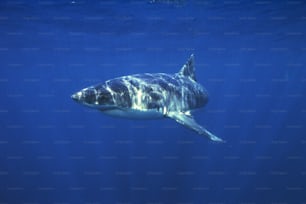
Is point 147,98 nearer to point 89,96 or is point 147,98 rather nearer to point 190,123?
point 190,123

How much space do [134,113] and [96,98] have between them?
111cm

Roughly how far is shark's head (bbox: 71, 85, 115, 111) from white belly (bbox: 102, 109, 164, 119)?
285 millimetres

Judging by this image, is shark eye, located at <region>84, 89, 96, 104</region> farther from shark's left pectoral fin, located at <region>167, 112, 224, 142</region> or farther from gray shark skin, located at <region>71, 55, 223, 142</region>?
shark's left pectoral fin, located at <region>167, 112, 224, 142</region>

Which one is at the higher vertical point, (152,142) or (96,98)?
(96,98)

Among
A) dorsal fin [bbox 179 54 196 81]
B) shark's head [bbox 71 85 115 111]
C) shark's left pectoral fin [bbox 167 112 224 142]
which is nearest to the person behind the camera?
shark's head [bbox 71 85 115 111]

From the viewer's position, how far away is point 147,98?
27.4 feet

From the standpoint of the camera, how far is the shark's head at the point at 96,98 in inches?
278

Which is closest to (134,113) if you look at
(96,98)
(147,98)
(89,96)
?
(147,98)

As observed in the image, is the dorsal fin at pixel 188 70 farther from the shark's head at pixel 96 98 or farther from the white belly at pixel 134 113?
the shark's head at pixel 96 98

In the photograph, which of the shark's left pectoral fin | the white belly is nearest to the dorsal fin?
the shark's left pectoral fin

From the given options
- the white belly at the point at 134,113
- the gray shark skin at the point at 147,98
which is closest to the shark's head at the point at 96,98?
the gray shark skin at the point at 147,98

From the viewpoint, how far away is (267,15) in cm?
2428

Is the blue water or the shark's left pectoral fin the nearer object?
the shark's left pectoral fin

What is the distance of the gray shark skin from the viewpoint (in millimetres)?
7333
